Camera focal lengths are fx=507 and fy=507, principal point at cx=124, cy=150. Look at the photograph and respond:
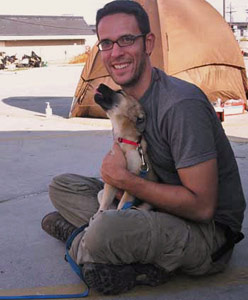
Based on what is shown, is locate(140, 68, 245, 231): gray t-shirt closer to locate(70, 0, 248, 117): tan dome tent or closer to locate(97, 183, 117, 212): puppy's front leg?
locate(97, 183, 117, 212): puppy's front leg

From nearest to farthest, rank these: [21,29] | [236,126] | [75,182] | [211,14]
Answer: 1. [75,182]
2. [236,126]
3. [211,14]
4. [21,29]

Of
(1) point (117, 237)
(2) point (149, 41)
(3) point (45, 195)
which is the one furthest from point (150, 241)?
(3) point (45, 195)

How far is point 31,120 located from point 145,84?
24.5 ft

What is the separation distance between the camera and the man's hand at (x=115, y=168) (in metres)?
2.79

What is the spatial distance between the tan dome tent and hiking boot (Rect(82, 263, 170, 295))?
6562mm

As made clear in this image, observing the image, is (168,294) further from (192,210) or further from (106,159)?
(106,159)

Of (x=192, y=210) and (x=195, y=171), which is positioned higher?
(x=195, y=171)

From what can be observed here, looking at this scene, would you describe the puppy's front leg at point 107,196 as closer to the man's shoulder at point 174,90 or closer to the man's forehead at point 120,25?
the man's shoulder at point 174,90

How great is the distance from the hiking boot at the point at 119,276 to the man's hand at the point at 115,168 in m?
0.46

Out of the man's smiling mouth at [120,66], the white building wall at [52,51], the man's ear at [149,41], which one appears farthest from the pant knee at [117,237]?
the white building wall at [52,51]

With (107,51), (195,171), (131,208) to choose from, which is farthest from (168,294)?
(107,51)

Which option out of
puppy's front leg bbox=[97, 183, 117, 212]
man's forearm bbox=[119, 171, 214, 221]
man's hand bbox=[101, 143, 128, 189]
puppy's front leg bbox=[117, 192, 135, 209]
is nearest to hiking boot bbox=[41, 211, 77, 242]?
puppy's front leg bbox=[97, 183, 117, 212]

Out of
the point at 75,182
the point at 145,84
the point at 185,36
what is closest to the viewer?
the point at 145,84

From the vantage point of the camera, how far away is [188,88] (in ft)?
8.73
